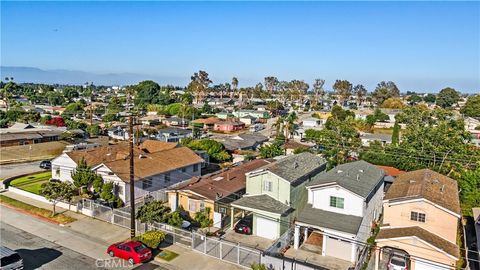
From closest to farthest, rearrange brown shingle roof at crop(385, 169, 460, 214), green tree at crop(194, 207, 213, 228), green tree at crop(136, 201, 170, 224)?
brown shingle roof at crop(385, 169, 460, 214), green tree at crop(136, 201, 170, 224), green tree at crop(194, 207, 213, 228)

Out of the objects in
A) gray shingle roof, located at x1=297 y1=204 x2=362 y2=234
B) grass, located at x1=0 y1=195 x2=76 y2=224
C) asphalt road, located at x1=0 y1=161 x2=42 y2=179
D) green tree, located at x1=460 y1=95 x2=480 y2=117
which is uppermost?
green tree, located at x1=460 y1=95 x2=480 y2=117

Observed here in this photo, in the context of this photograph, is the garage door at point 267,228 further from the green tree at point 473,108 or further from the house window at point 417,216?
the green tree at point 473,108

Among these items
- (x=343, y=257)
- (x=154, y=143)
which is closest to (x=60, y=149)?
(x=154, y=143)

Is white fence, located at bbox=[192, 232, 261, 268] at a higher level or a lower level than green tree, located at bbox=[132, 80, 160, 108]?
lower

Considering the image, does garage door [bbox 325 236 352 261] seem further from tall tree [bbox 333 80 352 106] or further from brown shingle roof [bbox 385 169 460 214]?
A: tall tree [bbox 333 80 352 106]

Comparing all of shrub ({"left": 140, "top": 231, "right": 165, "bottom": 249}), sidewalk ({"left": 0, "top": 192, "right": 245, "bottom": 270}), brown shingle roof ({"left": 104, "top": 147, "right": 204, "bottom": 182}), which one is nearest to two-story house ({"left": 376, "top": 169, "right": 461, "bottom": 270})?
sidewalk ({"left": 0, "top": 192, "right": 245, "bottom": 270})

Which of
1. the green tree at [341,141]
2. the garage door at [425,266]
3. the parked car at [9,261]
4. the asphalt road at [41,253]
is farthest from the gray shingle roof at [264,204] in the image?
the green tree at [341,141]

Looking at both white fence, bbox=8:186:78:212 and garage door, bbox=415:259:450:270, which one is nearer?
garage door, bbox=415:259:450:270
